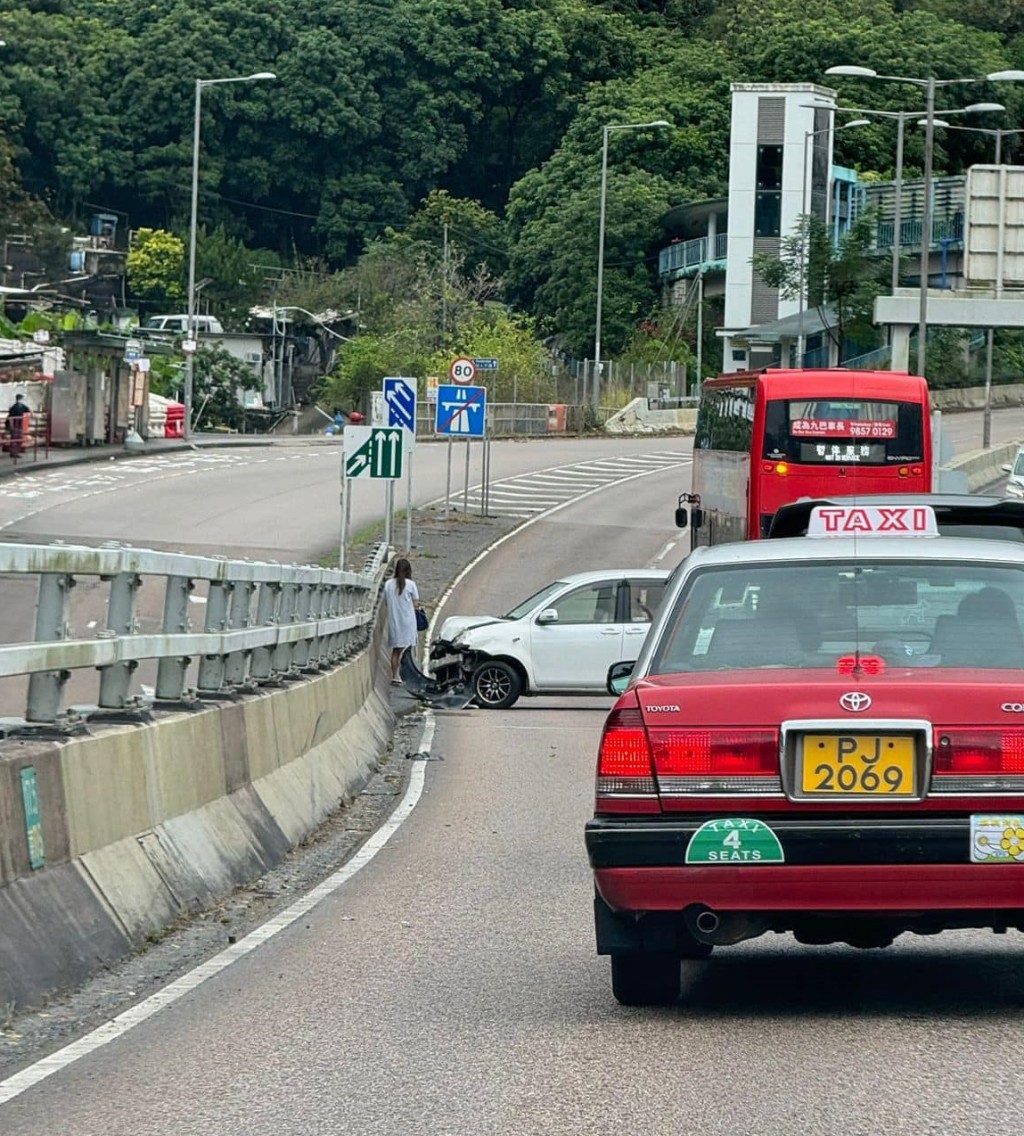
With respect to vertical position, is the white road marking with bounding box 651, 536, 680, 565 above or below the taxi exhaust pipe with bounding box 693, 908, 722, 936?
below

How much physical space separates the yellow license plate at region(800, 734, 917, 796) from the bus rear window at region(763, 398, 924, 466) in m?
26.0

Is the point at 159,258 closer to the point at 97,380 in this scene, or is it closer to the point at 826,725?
the point at 97,380

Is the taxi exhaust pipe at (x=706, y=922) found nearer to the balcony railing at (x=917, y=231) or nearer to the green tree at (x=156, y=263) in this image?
the balcony railing at (x=917, y=231)

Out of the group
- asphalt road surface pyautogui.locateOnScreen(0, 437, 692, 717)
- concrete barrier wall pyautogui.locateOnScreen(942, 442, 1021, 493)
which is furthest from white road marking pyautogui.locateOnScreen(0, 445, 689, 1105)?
concrete barrier wall pyautogui.locateOnScreen(942, 442, 1021, 493)

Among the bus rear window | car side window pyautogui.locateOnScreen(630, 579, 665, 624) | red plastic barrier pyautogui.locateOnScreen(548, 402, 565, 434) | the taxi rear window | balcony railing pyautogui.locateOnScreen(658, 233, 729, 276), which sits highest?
balcony railing pyautogui.locateOnScreen(658, 233, 729, 276)

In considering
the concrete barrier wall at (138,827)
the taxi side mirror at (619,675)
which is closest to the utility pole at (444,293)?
the concrete barrier wall at (138,827)

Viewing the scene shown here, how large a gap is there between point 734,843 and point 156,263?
97.4m

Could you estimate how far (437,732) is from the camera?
22.6 metres

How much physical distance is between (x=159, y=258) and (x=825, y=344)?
33.5 metres

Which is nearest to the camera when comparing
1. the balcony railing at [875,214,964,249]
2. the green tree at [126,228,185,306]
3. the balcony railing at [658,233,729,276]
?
the balcony railing at [875,214,964,249]

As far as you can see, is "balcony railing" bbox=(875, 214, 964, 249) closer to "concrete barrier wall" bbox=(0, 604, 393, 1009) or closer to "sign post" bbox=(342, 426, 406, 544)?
"sign post" bbox=(342, 426, 406, 544)

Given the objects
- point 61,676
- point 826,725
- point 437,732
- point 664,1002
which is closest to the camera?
point 826,725

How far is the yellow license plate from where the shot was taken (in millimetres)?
6879

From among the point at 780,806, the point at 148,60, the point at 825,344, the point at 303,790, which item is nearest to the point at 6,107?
the point at 148,60
